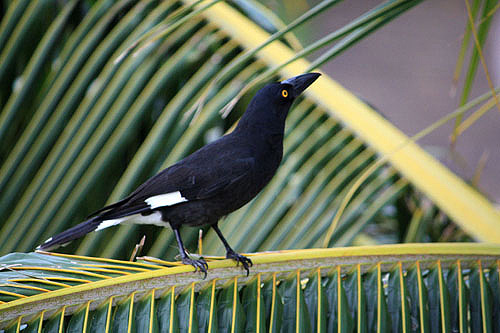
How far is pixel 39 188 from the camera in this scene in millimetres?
1461

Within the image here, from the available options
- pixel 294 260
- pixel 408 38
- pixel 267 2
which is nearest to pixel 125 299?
pixel 294 260

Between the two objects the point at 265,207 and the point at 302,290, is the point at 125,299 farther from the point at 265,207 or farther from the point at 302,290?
the point at 265,207

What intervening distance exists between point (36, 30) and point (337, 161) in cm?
85

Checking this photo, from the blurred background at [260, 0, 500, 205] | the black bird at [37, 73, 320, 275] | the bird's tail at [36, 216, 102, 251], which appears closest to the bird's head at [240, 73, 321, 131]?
the black bird at [37, 73, 320, 275]

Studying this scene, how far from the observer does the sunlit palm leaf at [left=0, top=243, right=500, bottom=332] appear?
1.00 m

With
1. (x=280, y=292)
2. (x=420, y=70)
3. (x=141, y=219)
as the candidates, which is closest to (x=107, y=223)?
(x=141, y=219)

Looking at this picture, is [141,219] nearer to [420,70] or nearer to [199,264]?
[199,264]

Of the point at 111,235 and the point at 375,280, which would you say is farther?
the point at 111,235

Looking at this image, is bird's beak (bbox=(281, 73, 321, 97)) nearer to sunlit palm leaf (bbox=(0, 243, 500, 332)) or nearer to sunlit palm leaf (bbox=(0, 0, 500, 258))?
sunlit palm leaf (bbox=(0, 0, 500, 258))

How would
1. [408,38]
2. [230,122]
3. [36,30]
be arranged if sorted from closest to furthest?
[36,30]
[230,122]
[408,38]

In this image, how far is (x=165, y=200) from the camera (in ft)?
4.34

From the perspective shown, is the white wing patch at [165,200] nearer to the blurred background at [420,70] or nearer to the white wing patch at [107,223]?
the white wing patch at [107,223]

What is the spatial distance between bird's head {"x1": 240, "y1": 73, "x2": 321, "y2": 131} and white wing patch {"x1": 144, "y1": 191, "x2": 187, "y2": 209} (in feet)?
0.71

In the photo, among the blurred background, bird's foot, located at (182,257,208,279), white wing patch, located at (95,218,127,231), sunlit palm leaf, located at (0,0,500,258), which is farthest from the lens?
the blurred background
